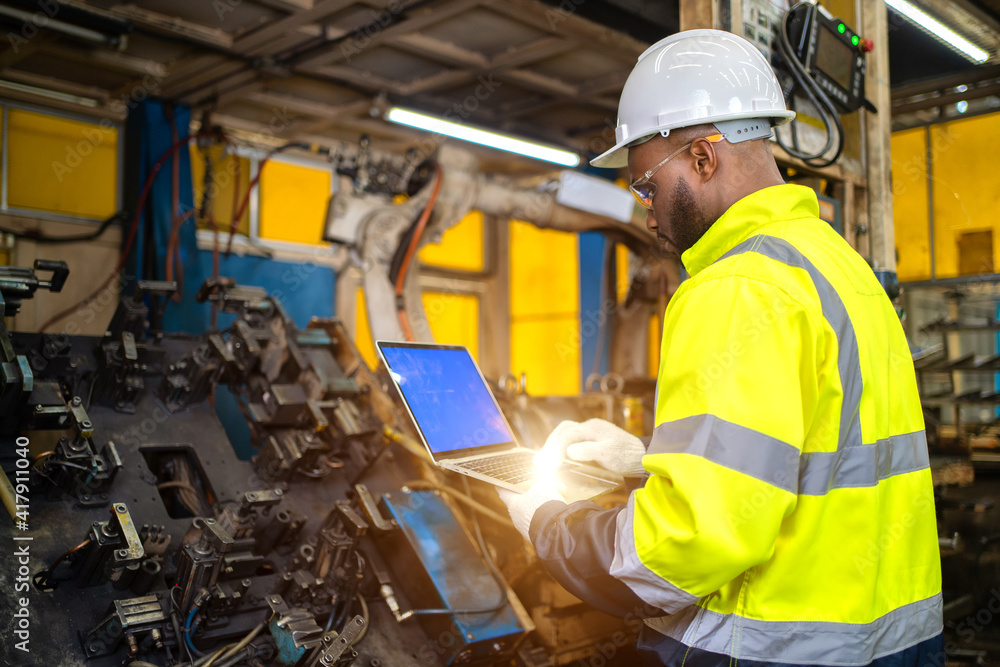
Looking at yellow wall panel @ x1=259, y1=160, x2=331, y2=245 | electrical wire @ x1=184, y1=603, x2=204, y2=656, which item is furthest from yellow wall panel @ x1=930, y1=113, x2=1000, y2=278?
electrical wire @ x1=184, y1=603, x2=204, y2=656

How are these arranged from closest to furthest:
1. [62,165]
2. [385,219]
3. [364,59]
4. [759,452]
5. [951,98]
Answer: [759,452] < [385,219] < [951,98] < [364,59] < [62,165]

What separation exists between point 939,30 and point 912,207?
6.04ft

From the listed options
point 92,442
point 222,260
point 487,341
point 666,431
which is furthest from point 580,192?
point 487,341

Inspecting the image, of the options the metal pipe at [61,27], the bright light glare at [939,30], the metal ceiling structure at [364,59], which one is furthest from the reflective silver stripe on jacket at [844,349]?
the metal pipe at [61,27]

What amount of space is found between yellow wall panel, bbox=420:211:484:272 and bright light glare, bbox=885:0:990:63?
495 cm

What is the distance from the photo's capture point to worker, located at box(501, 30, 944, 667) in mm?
1104

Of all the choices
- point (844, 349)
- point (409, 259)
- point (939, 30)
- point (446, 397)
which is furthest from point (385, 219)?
point (939, 30)

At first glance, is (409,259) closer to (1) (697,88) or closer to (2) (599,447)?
(2) (599,447)

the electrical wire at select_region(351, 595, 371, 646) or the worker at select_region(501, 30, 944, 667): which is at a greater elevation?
the worker at select_region(501, 30, 944, 667)

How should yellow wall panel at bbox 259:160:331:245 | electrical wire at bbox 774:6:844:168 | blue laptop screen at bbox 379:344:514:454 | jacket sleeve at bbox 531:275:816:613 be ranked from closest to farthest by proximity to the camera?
jacket sleeve at bbox 531:275:816:613 < blue laptop screen at bbox 379:344:514:454 < electrical wire at bbox 774:6:844:168 < yellow wall panel at bbox 259:160:331:245

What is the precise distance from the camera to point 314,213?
702 centimetres

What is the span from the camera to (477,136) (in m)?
5.64

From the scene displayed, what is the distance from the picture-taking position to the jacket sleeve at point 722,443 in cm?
109

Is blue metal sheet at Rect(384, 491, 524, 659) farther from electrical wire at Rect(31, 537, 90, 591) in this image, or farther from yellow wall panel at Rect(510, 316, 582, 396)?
yellow wall panel at Rect(510, 316, 582, 396)
